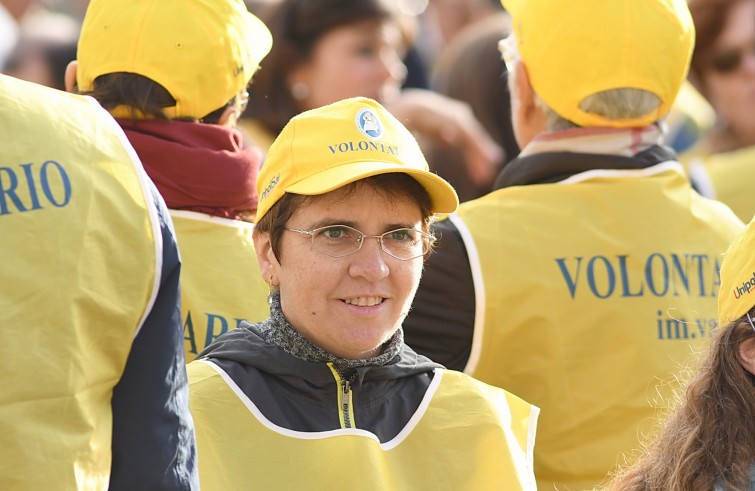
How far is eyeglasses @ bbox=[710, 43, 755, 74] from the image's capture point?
18.9 ft

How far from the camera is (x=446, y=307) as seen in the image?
366 centimetres

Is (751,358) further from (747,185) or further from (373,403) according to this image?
(747,185)

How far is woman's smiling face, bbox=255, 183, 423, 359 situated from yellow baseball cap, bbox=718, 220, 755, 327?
0.71 m

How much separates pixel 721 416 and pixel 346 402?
2.61 ft

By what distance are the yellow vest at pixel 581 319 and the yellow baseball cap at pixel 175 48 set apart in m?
0.75

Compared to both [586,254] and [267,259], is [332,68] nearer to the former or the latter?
[586,254]

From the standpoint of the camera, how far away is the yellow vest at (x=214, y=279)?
3.58m

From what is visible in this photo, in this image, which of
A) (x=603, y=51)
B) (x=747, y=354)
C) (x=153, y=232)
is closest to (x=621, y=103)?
(x=603, y=51)

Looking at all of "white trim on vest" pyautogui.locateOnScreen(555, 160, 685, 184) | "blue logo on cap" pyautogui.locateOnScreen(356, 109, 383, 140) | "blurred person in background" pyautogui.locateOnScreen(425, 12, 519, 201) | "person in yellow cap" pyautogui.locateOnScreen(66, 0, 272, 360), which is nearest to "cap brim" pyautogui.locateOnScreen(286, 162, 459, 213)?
"blue logo on cap" pyautogui.locateOnScreen(356, 109, 383, 140)

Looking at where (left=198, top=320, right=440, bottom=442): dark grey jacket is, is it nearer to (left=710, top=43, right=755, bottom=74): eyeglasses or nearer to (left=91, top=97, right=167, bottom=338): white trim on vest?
(left=91, top=97, right=167, bottom=338): white trim on vest

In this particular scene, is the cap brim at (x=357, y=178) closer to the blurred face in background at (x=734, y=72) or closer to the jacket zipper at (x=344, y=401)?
the jacket zipper at (x=344, y=401)

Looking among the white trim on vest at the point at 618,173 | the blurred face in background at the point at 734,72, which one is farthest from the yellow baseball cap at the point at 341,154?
the blurred face in background at the point at 734,72

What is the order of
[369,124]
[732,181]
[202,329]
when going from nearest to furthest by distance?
1. [369,124]
2. [202,329]
3. [732,181]

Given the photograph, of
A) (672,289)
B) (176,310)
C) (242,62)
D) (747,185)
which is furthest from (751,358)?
(747,185)
